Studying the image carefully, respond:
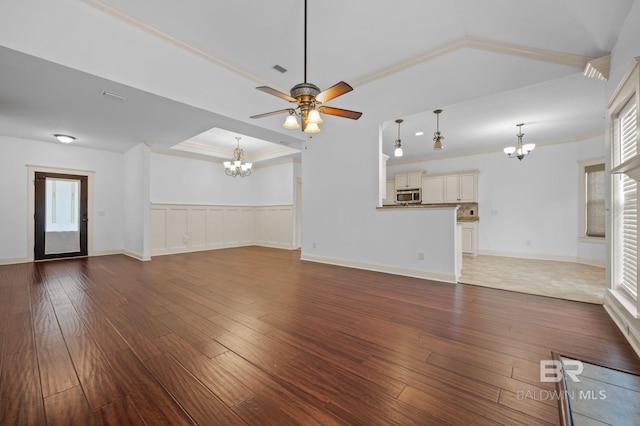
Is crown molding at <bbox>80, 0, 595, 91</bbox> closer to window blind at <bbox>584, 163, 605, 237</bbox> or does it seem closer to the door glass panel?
window blind at <bbox>584, 163, 605, 237</bbox>

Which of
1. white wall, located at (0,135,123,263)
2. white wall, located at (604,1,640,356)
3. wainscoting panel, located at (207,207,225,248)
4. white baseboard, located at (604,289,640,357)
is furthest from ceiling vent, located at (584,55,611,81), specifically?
white wall, located at (0,135,123,263)

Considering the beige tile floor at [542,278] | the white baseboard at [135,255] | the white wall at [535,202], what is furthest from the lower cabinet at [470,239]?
the white baseboard at [135,255]

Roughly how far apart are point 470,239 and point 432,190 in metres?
1.68

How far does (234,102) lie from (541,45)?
405 centimetres

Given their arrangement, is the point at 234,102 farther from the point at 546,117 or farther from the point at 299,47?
the point at 546,117

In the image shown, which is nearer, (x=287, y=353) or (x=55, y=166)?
(x=287, y=353)

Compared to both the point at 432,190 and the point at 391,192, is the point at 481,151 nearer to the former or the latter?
the point at 432,190

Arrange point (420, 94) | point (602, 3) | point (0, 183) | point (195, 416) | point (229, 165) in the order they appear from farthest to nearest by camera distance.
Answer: point (229, 165)
point (0, 183)
point (420, 94)
point (602, 3)
point (195, 416)

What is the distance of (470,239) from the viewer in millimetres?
6465

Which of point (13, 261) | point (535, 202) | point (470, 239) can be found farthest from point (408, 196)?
point (13, 261)

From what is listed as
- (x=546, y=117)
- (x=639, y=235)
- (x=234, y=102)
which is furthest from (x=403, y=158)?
(x=639, y=235)

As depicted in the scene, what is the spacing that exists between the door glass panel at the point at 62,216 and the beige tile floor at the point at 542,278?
827 cm

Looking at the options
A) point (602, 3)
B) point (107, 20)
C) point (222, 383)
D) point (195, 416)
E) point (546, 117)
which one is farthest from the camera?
point (546, 117)

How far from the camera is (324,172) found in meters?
5.21
